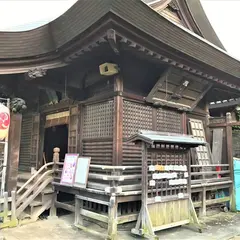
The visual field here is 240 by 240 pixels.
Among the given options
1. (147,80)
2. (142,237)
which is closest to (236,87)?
(147,80)

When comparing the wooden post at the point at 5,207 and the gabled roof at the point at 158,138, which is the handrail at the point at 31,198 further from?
the gabled roof at the point at 158,138

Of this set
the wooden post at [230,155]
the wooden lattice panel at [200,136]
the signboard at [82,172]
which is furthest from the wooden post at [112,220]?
the wooden post at [230,155]

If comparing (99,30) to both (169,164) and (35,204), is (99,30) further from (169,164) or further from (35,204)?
(35,204)

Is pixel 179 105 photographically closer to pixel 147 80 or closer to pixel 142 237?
pixel 147 80

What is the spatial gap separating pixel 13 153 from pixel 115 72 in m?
3.29

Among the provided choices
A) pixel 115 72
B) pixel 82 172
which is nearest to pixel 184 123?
pixel 115 72

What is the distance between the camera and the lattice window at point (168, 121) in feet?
24.2

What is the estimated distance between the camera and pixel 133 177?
18.0 ft

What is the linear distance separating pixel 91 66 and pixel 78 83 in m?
0.80

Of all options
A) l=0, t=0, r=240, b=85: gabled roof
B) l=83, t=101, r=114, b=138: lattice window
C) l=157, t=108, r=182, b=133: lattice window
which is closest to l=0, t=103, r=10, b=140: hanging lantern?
l=0, t=0, r=240, b=85: gabled roof

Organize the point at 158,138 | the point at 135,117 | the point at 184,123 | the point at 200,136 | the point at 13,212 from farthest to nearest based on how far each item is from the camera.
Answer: the point at 200,136 → the point at 184,123 → the point at 135,117 → the point at 13,212 → the point at 158,138

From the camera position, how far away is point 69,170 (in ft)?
20.8

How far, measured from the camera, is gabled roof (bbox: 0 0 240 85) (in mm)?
4719

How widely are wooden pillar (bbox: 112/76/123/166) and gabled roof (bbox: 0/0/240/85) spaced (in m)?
1.48
